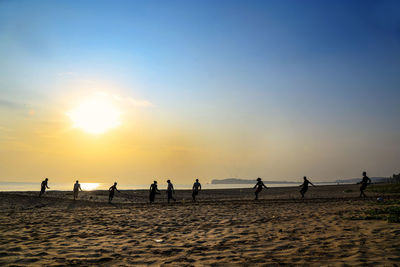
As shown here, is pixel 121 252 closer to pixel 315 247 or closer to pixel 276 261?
pixel 276 261

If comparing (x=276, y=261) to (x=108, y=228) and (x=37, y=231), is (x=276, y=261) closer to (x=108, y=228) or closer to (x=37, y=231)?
(x=108, y=228)

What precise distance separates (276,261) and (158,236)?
13.1ft

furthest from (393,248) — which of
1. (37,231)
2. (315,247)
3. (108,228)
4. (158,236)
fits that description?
(37,231)

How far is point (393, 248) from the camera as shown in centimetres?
566

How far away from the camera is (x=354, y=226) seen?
830 centimetres

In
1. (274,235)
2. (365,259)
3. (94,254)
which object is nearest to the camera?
(365,259)

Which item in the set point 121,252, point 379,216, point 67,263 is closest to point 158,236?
point 121,252

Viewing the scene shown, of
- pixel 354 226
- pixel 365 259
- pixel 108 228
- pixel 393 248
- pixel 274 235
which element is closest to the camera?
pixel 365 259

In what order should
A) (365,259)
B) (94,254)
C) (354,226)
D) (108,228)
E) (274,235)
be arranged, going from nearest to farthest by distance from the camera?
(365,259), (94,254), (274,235), (354,226), (108,228)

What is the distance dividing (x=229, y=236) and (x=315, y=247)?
2.43 meters

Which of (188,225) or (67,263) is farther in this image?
(188,225)

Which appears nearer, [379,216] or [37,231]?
[37,231]

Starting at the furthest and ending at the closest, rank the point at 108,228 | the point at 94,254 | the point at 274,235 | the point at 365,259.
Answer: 1. the point at 108,228
2. the point at 274,235
3. the point at 94,254
4. the point at 365,259

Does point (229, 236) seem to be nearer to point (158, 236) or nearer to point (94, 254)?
point (158, 236)
